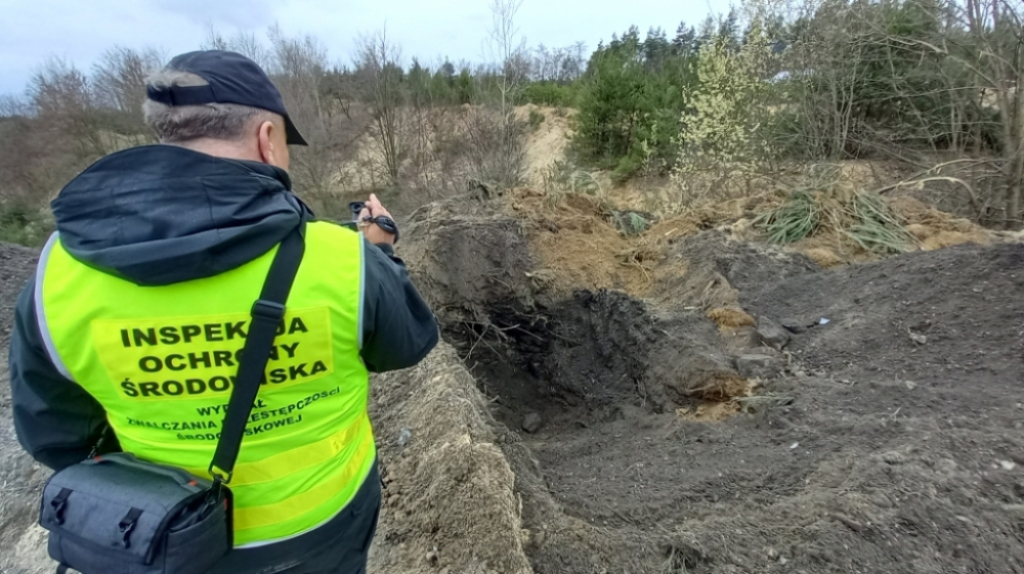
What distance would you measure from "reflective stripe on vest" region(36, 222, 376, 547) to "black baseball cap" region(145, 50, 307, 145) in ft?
1.25

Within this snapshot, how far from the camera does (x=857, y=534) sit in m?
2.54

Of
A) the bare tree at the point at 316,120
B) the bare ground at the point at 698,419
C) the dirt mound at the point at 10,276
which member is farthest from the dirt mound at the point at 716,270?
the bare tree at the point at 316,120

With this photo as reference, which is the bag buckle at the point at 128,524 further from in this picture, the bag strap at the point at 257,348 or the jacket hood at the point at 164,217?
the jacket hood at the point at 164,217

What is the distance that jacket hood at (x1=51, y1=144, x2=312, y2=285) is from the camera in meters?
1.25

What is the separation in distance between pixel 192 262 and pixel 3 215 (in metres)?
24.1

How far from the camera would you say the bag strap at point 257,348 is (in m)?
1.32

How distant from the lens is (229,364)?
54.2 inches

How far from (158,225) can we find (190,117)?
0.30m

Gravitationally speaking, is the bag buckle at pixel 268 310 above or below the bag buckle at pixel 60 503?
above

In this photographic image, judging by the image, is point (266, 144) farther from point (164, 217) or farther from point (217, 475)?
point (217, 475)

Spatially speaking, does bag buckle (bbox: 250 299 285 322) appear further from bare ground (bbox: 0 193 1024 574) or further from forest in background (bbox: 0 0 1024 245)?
forest in background (bbox: 0 0 1024 245)

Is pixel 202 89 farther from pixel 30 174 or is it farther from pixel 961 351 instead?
pixel 30 174

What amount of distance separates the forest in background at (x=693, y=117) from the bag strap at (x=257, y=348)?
17.9 ft

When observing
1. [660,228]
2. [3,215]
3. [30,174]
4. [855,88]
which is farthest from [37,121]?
[855,88]
